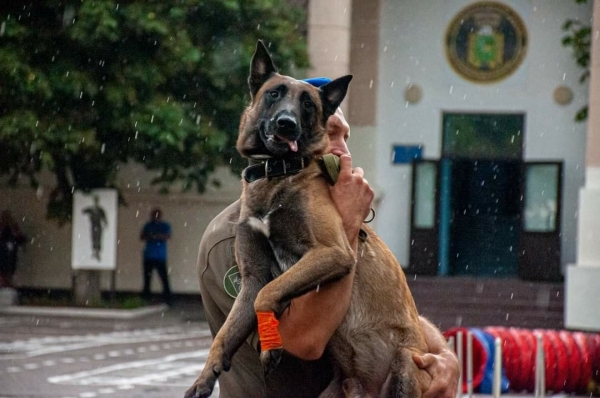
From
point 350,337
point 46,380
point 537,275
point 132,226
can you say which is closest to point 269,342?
point 350,337

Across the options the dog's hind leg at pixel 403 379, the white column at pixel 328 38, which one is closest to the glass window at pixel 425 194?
the white column at pixel 328 38

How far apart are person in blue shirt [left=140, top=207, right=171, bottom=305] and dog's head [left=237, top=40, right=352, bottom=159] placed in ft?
66.9

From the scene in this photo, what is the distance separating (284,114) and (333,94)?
0.89 ft

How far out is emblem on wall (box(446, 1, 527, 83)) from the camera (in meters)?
24.6

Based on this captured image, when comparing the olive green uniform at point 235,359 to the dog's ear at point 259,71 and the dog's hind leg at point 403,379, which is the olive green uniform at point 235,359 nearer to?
the dog's hind leg at point 403,379

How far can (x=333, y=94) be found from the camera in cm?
409

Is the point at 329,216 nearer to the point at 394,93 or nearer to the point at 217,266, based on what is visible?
the point at 217,266

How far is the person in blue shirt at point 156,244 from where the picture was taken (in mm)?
24406

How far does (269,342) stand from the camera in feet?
11.7

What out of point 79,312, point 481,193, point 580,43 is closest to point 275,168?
point 79,312

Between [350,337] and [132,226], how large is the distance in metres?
22.9

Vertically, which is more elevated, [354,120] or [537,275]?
[354,120]

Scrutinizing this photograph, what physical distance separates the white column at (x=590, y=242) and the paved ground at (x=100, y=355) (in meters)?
6.07

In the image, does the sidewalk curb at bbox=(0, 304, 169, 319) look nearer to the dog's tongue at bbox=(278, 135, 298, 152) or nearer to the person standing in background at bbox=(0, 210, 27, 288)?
the person standing in background at bbox=(0, 210, 27, 288)
